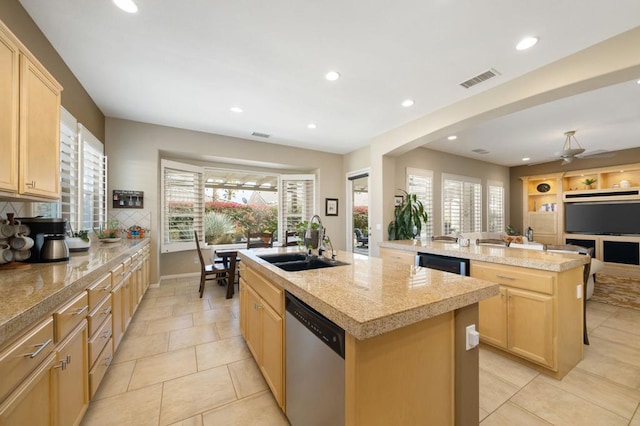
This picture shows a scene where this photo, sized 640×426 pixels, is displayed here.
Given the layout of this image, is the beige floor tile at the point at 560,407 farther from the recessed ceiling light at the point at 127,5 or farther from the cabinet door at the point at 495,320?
the recessed ceiling light at the point at 127,5

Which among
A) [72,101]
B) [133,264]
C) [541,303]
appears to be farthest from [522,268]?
[72,101]

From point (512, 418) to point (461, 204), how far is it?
18.7 feet

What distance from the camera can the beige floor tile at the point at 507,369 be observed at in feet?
6.93

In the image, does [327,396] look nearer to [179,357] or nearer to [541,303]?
[179,357]

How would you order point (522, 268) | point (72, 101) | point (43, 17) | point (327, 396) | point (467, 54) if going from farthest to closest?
point (72, 101), point (467, 54), point (522, 268), point (43, 17), point (327, 396)

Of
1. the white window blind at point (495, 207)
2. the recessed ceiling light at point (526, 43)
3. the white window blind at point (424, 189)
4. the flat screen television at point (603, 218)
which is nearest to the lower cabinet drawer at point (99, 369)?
the recessed ceiling light at point (526, 43)

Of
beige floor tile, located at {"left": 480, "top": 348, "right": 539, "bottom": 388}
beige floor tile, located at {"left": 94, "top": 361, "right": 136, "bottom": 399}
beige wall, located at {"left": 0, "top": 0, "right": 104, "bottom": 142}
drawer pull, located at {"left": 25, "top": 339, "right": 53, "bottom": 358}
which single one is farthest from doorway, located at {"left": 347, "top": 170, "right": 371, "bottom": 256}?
beige wall, located at {"left": 0, "top": 0, "right": 104, "bottom": 142}

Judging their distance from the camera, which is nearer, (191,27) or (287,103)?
(191,27)

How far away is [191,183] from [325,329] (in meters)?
4.79

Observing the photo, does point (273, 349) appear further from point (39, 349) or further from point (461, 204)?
point (461, 204)

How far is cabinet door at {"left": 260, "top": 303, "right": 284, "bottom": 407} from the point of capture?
163 cm

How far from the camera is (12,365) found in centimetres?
94

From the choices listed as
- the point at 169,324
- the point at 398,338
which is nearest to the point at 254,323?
the point at 398,338

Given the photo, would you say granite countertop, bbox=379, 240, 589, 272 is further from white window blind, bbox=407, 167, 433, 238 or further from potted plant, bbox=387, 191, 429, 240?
white window blind, bbox=407, 167, 433, 238
